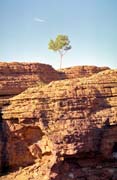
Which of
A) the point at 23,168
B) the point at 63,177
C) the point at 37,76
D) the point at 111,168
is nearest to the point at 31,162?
the point at 23,168

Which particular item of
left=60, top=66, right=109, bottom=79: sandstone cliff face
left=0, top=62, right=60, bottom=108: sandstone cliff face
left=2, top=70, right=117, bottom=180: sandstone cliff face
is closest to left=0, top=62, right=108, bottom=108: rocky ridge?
left=0, top=62, right=60, bottom=108: sandstone cliff face

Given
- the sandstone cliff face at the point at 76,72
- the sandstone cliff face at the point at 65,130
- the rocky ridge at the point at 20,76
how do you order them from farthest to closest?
the sandstone cliff face at the point at 76,72 → the rocky ridge at the point at 20,76 → the sandstone cliff face at the point at 65,130

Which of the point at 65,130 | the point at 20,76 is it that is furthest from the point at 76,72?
the point at 65,130

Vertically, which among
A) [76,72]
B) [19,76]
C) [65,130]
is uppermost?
[76,72]

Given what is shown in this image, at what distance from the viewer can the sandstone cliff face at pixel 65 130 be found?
17.7 meters

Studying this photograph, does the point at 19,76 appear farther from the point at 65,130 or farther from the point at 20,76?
the point at 65,130

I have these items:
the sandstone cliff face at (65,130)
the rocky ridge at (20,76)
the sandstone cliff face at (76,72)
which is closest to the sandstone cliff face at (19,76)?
the rocky ridge at (20,76)

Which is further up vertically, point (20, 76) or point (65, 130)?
point (20, 76)

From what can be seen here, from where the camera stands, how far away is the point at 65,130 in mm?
17672

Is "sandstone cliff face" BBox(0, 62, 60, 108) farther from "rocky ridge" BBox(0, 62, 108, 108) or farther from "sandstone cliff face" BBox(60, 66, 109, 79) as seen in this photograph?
"sandstone cliff face" BBox(60, 66, 109, 79)

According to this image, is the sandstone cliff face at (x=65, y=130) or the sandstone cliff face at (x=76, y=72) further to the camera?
the sandstone cliff face at (x=76, y=72)

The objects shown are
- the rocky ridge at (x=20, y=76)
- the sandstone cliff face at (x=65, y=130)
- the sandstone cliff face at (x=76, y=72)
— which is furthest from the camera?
the sandstone cliff face at (x=76, y=72)

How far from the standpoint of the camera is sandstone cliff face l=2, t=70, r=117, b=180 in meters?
17.7

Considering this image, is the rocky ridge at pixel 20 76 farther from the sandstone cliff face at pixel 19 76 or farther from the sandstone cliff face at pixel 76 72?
the sandstone cliff face at pixel 76 72
